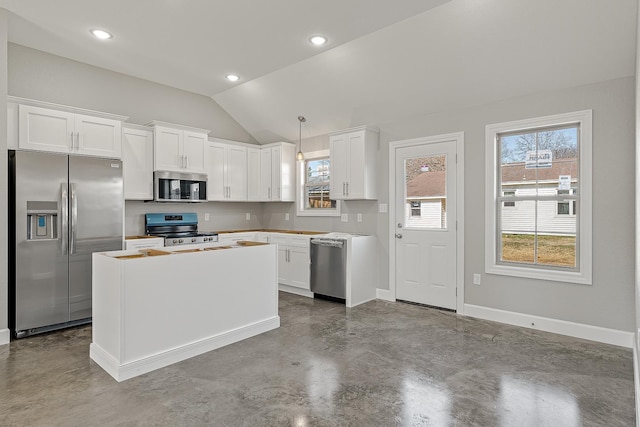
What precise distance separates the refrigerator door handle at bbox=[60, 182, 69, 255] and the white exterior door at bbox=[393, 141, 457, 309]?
3850 millimetres

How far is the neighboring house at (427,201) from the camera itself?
4574mm

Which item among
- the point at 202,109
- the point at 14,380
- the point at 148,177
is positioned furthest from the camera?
the point at 202,109

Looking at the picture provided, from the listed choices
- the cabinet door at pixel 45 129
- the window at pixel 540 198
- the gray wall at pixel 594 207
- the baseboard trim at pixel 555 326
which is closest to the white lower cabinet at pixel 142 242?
the cabinet door at pixel 45 129

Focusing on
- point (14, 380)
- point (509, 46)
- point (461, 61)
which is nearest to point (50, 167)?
point (14, 380)

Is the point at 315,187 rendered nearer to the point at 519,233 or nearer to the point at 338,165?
the point at 338,165

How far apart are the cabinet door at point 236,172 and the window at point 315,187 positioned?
3.11ft

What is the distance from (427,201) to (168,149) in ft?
11.7

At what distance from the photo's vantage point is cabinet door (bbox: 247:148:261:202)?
6.28 metres

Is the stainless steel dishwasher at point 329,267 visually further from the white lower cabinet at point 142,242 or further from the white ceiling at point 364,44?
the white lower cabinet at point 142,242

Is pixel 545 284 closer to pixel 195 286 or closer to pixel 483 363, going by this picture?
pixel 483 363

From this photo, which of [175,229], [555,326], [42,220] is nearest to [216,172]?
[175,229]

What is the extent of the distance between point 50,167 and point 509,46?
4.64 metres

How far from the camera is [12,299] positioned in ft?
11.7

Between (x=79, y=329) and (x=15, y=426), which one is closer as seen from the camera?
(x=15, y=426)
